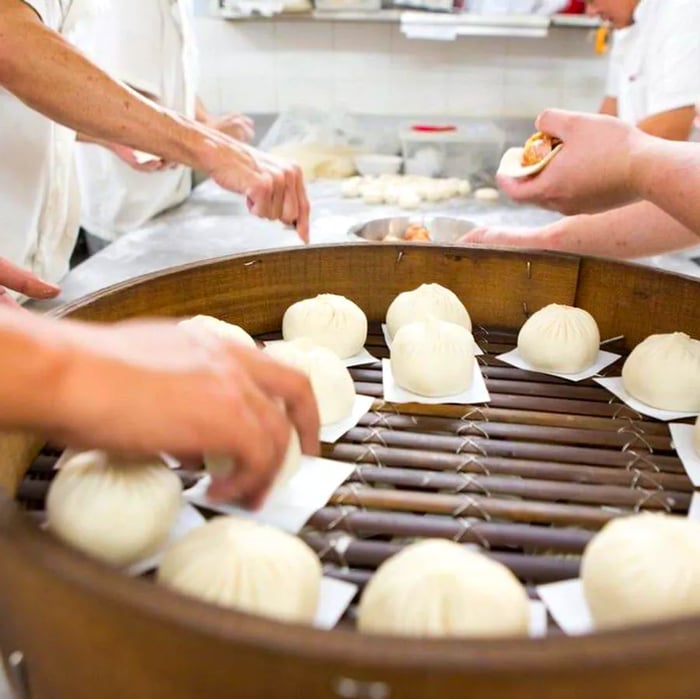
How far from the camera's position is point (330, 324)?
122 cm

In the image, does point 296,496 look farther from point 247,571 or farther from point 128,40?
point 128,40

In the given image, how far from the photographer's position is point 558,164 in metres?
1.34

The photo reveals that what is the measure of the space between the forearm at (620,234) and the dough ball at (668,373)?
41cm

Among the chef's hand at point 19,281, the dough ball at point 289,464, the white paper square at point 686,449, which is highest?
the chef's hand at point 19,281

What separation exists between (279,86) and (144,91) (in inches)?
55.2

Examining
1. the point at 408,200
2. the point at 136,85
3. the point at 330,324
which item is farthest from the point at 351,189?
the point at 330,324

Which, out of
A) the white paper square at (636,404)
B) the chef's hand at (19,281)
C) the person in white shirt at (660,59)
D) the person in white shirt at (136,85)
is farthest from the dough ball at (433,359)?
the person in white shirt at (136,85)

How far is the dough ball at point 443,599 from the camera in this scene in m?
0.63

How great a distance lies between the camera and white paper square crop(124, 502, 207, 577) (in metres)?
0.78

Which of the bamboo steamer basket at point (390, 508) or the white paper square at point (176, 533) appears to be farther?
the white paper square at point (176, 533)

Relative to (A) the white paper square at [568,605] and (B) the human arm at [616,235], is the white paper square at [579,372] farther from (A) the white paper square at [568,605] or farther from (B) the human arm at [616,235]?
(A) the white paper square at [568,605]

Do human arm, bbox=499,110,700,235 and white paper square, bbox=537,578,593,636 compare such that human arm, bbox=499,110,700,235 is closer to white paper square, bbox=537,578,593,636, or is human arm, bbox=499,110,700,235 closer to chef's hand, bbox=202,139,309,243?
chef's hand, bbox=202,139,309,243

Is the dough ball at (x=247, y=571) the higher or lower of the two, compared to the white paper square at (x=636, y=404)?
higher

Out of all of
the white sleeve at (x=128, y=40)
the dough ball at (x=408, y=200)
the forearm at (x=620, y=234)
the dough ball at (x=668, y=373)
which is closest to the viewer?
the dough ball at (x=668, y=373)
